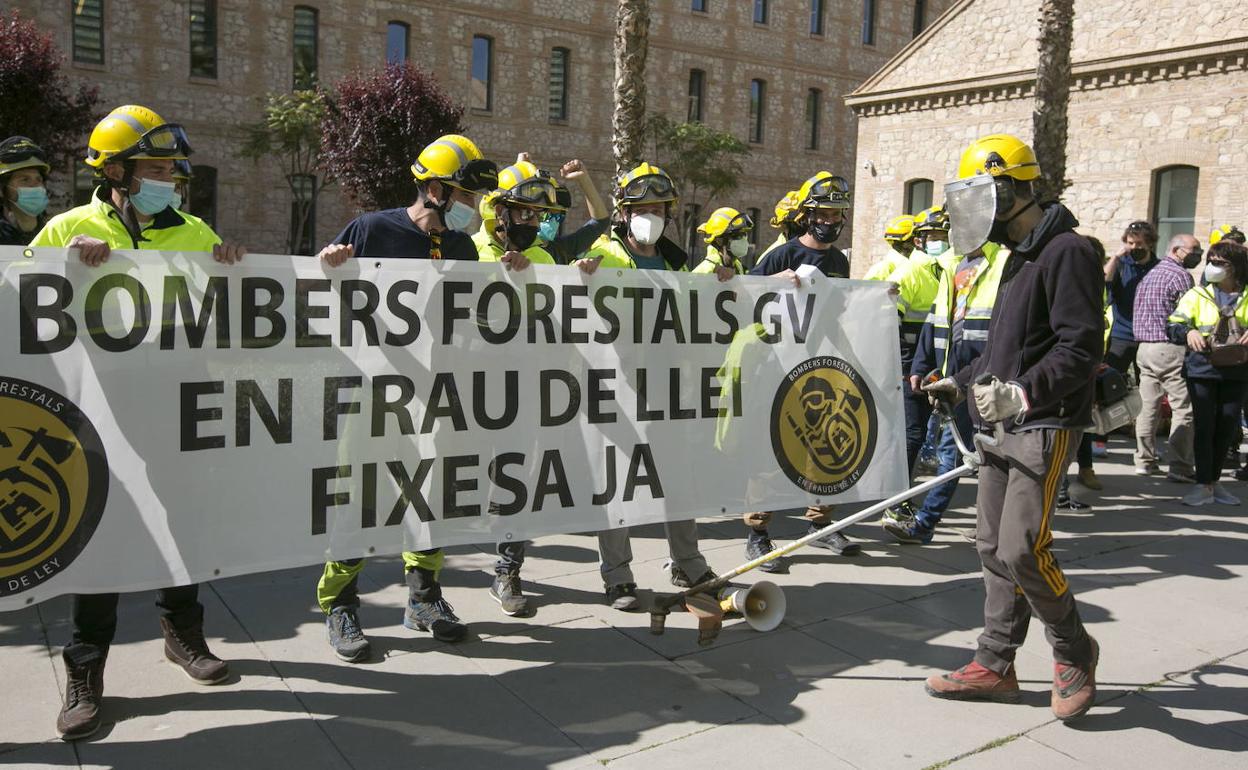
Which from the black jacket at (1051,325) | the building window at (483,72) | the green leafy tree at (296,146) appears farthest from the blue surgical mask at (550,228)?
the building window at (483,72)

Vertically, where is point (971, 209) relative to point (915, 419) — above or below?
above

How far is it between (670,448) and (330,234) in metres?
27.8

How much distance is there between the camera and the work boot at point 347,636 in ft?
14.9

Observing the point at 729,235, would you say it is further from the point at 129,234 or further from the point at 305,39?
the point at 305,39

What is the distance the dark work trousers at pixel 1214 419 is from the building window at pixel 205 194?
26255 millimetres

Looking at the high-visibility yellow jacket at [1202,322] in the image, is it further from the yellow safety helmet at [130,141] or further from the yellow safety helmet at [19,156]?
the yellow safety helmet at [19,156]

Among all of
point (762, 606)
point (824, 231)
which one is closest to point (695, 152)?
point (824, 231)

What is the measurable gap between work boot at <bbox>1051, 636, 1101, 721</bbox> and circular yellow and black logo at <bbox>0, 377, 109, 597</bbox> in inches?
147

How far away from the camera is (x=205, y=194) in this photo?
95.2 feet

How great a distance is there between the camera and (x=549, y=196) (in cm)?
523

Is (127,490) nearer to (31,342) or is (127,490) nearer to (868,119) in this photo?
(31,342)

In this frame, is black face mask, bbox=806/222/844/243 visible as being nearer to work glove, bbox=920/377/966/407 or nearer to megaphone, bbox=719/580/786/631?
work glove, bbox=920/377/966/407

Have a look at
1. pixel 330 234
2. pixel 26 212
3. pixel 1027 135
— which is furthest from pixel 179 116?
pixel 26 212

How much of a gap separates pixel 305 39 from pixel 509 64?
21.4 ft
